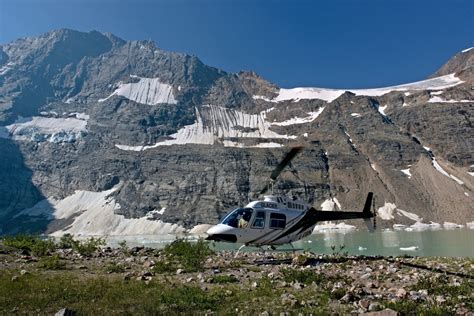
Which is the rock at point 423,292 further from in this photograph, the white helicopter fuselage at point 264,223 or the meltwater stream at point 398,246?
the meltwater stream at point 398,246

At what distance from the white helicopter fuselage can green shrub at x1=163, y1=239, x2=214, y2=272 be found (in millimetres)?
1667

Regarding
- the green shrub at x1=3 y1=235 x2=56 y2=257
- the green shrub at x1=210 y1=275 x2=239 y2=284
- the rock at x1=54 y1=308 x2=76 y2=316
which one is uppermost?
the rock at x1=54 y1=308 x2=76 y2=316

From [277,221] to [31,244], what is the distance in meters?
12.9

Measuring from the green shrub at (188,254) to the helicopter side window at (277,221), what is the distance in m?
4.18

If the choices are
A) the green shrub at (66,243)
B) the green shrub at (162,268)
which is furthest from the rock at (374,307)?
the green shrub at (66,243)

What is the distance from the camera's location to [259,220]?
21062 millimetres

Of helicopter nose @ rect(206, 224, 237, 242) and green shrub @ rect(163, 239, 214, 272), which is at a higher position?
helicopter nose @ rect(206, 224, 237, 242)

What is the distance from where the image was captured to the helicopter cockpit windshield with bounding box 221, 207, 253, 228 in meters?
20.5

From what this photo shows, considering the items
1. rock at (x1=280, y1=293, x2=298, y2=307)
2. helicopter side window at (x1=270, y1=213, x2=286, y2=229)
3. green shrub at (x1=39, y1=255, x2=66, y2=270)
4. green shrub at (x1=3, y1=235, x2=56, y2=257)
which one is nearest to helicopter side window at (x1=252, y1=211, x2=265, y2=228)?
helicopter side window at (x1=270, y1=213, x2=286, y2=229)

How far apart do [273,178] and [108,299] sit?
13.1m

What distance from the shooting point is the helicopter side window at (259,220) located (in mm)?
20922

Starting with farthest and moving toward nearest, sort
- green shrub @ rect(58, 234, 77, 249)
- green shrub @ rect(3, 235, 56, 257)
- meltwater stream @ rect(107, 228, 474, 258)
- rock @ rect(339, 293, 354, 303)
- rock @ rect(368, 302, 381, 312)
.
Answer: meltwater stream @ rect(107, 228, 474, 258) → green shrub @ rect(58, 234, 77, 249) → green shrub @ rect(3, 235, 56, 257) → rock @ rect(339, 293, 354, 303) → rock @ rect(368, 302, 381, 312)

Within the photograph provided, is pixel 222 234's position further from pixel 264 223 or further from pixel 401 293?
pixel 401 293

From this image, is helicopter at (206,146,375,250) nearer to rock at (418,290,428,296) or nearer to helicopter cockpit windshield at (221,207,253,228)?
helicopter cockpit windshield at (221,207,253,228)
